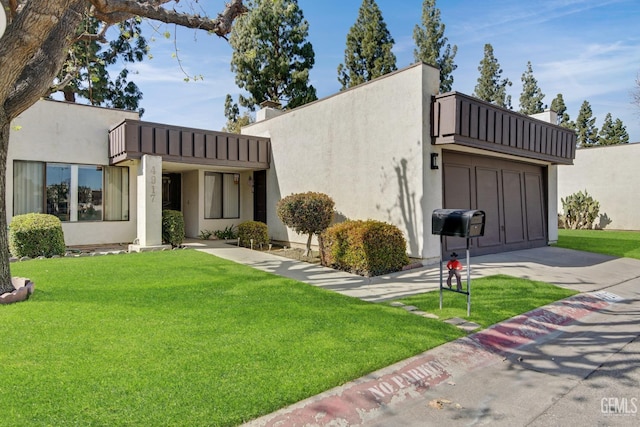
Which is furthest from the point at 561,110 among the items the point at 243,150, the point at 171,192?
the point at 171,192

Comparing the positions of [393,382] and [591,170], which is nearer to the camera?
[393,382]

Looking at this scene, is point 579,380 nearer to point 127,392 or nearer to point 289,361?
point 289,361

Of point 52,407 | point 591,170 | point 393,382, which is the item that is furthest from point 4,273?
point 591,170

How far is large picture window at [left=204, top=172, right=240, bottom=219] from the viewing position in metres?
14.5

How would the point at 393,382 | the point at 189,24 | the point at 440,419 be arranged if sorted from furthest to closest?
the point at 189,24 → the point at 393,382 → the point at 440,419

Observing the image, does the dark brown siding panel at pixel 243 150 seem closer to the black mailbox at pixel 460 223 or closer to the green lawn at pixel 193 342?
the green lawn at pixel 193 342

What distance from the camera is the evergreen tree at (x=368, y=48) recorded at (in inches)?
1166

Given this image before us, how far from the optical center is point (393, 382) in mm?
3529

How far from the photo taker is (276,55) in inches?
1118

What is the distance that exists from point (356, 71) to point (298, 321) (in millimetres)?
28531

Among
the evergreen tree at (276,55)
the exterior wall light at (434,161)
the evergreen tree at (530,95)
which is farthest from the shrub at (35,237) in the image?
the evergreen tree at (530,95)

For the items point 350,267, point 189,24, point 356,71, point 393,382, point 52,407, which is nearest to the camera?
point 52,407

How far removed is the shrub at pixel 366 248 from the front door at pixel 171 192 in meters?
8.94

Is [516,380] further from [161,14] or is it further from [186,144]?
[186,144]
